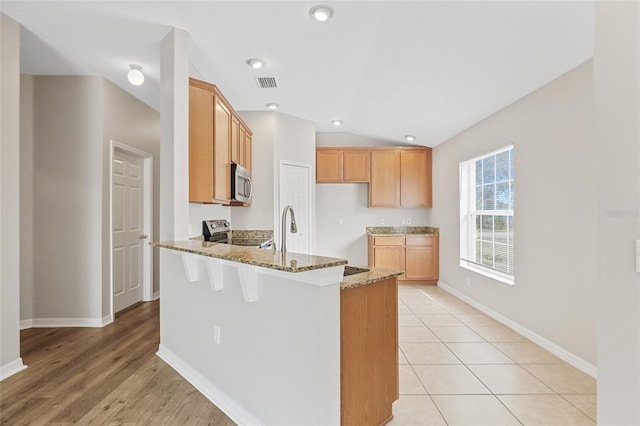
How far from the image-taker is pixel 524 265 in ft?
10.7

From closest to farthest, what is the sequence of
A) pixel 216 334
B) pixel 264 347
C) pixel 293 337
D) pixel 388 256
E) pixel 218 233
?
pixel 293 337 → pixel 264 347 → pixel 216 334 → pixel 218 233 → pixel 388 256

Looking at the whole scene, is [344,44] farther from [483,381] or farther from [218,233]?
[483,381]

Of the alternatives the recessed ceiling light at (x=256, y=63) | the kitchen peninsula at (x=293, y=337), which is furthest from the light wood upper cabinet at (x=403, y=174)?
the kitchen peninsula at (x=293, y=337)

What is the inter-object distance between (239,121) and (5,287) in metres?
2.63

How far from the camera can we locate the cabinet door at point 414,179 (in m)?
5.87

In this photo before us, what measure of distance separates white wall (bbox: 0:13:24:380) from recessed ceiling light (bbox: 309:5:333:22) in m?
2.23

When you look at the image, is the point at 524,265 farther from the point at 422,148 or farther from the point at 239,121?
the point at 239,121

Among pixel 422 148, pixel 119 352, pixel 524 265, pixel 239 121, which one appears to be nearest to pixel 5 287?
pixel 119 352

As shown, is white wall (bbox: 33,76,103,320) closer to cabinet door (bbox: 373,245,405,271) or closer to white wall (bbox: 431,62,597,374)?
cabinet door (bbox: 373,245,405,271)

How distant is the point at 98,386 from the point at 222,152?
2130mm

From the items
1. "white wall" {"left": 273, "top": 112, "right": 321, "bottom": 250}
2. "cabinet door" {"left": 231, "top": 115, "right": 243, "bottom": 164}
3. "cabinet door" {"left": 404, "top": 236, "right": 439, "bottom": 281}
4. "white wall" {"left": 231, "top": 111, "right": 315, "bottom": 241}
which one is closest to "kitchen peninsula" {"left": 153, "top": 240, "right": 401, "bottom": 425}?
"cabinet door" {"left": 231, "top": 115, "right": 243, "bottom": 164}

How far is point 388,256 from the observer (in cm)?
564

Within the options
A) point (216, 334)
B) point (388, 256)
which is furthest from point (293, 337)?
point (388, 256)

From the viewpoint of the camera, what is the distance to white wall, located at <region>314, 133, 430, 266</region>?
6176mm
